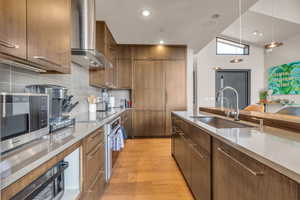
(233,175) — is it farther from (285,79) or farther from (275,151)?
(285,79)

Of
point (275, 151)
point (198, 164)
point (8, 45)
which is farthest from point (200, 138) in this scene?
point (8, 45)

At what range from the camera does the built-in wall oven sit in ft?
2.38

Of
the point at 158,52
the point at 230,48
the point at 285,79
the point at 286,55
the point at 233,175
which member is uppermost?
the point at 230,48

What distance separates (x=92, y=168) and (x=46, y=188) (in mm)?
666

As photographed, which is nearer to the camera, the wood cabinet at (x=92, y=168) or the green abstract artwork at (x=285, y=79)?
the wood cabinet at (x=92, y=168)

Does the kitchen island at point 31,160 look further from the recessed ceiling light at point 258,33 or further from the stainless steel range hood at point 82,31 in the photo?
the recessed ceiling light at point 258,33

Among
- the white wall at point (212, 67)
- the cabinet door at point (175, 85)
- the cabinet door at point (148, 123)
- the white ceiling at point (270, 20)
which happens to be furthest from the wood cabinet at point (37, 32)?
the white wall at point (212, 67)

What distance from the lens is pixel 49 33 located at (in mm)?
1337

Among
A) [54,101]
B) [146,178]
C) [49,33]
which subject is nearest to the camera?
[49,33]

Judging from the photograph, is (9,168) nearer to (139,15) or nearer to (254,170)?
(254,170)

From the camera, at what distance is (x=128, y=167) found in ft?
9.16

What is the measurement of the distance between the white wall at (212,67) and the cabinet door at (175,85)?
1.77 metres

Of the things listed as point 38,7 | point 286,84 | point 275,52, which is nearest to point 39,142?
point 38,7

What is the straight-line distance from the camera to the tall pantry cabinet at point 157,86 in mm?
4715
